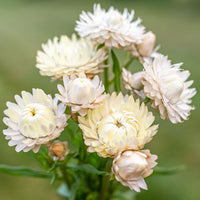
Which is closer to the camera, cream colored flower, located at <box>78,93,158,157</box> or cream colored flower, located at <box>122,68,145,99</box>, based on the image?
cream colored flower, located at <box>78,93,158,157</box>

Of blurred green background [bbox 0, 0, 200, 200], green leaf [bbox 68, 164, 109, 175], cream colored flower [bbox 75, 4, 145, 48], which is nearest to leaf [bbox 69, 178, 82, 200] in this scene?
green leaf [bbox 68, 164, 109, 175]

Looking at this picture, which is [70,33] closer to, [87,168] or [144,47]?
[144,47]

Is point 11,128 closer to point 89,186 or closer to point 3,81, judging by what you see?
point 89,186

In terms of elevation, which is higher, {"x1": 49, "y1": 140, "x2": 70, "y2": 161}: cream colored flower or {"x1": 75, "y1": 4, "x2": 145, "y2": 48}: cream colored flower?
{"x1": 75, "y1": 4, "x2": 145, "y2": 48}: cream colored flower

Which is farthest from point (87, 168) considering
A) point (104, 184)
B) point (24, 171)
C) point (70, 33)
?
point (70, 33)

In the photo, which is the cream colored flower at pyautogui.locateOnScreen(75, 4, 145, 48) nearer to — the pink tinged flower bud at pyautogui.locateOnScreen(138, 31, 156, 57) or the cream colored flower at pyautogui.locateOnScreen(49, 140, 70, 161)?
the pink tinged flower bud at pyautogui.locateOnScreen(138, 31, 156, 57)

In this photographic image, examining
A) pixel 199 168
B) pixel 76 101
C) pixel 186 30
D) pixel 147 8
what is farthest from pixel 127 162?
pixel 147 8
